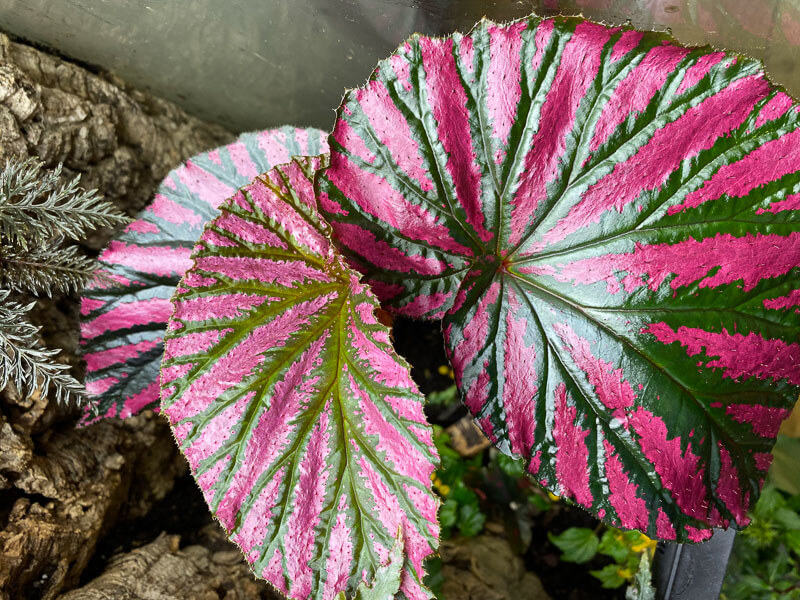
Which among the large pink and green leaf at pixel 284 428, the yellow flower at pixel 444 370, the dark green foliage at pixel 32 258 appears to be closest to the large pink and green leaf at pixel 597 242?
the large pink and green leaf at pixel 284 428

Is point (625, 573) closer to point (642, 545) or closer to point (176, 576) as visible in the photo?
point (642, 545)

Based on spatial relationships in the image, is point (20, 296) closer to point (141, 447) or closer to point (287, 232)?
point (141, 447)

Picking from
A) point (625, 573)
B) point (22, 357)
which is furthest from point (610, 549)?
point (22, 357)

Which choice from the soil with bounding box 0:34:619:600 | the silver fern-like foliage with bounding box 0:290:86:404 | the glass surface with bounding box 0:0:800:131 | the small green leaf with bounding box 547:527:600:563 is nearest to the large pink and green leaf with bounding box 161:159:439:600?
the silver fern-like foliage with bounding box 0:290:86:404

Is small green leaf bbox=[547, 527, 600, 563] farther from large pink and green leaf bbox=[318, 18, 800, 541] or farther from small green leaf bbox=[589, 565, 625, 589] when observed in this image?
large pink and green leaf bbox=[318, 18, 800, 541]

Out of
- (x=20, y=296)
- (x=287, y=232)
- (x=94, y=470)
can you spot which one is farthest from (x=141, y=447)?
(x=287, y=232)
